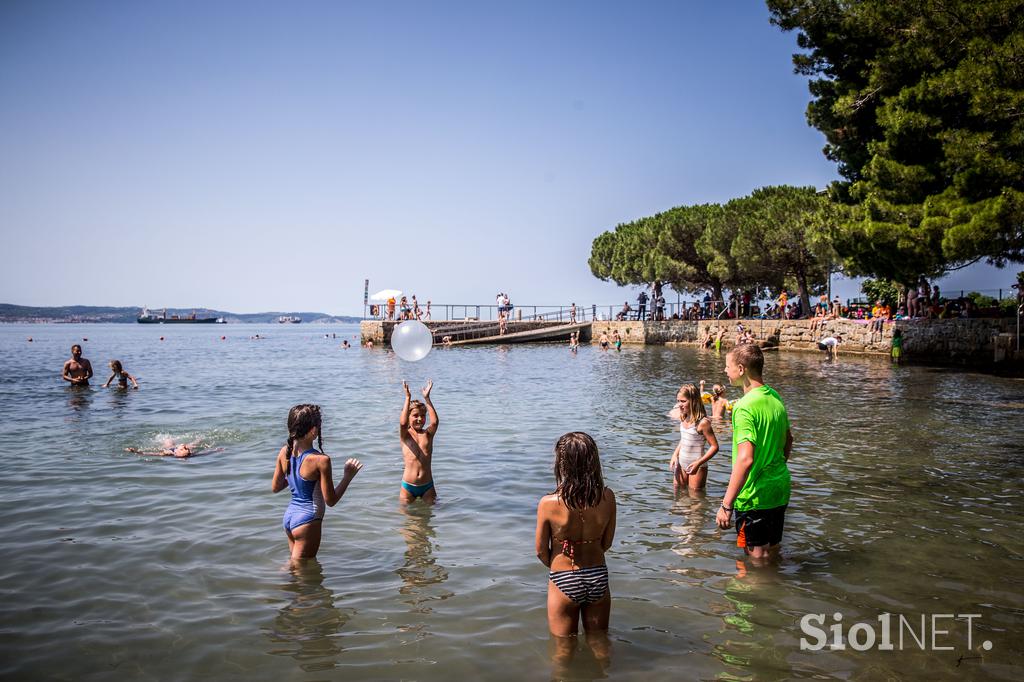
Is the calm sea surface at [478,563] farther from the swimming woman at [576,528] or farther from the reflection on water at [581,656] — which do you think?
the swimming woman at [576,528]

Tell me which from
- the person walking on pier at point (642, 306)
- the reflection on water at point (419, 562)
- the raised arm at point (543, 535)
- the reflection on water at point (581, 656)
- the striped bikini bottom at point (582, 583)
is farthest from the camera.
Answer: the person walking on pier at point (642, 306)

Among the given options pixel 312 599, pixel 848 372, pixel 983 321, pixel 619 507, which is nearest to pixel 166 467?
pixel 312 599

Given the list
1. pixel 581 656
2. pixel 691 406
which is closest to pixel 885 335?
pixel 691 406

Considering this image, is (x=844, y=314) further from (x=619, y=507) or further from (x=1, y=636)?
(x=1, y=636)

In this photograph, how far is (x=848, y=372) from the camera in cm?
2369

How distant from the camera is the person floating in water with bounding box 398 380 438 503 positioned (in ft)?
23.1

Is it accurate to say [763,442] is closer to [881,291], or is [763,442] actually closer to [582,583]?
[582,583]

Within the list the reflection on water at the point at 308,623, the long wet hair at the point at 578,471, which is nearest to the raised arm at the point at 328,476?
the reflection on water at the point at 308,623

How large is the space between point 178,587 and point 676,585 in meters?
4.11

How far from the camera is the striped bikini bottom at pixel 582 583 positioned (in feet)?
12.5

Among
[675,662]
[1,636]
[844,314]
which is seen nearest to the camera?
[675,662]

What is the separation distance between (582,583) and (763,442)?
75.8 inches

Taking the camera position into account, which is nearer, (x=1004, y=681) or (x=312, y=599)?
(x=1004, y=681)

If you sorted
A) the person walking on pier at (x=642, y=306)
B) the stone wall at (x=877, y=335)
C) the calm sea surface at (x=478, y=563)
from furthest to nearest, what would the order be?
the person walking on pier at (x=642, y=306) → the stone wall at (x=877, y=335) → the calm sea surface at (x=478, y=563)
